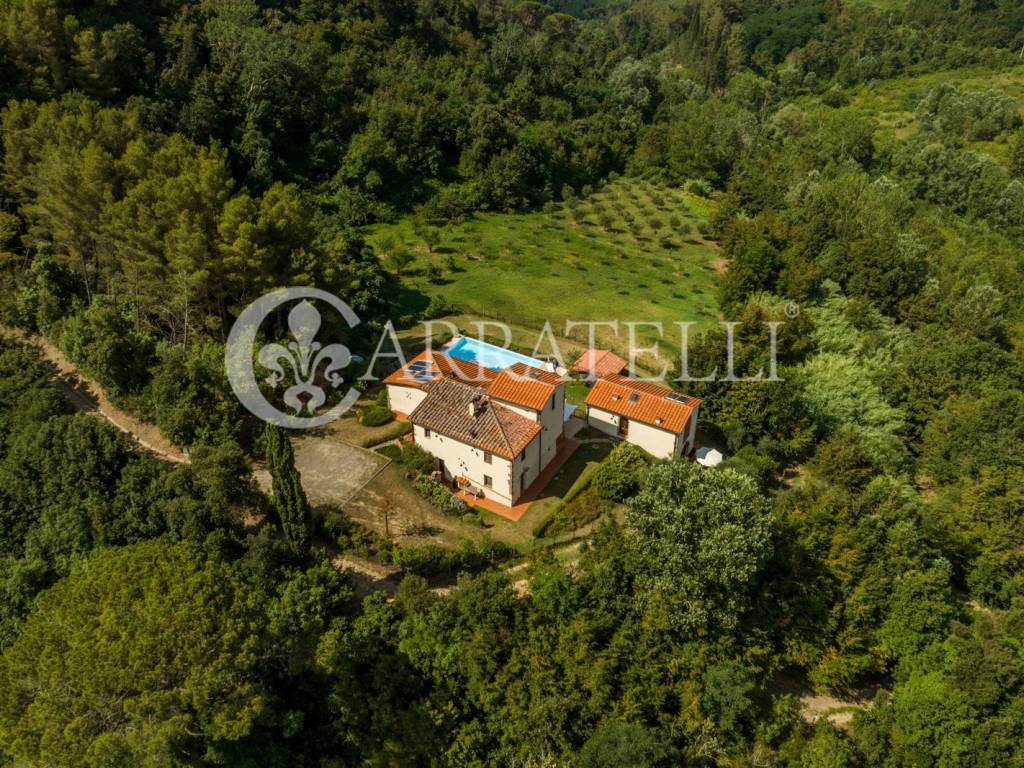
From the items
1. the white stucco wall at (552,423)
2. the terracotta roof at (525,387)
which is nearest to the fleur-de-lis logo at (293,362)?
the terracotta roof at (525,387)

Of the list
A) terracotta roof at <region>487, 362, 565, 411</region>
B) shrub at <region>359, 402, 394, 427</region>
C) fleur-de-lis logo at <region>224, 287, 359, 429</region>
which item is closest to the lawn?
terracotta roof at <region>487, 362, 565, 411</region>

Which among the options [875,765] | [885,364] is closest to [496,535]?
[875,765]

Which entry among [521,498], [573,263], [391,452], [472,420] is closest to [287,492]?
[391,452]

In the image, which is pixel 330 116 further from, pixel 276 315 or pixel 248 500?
pixel 248 500

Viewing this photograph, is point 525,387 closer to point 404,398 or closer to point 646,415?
point 646,415

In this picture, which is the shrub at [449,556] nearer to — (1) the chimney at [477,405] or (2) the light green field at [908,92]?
(1) the chimney at [477,405]
